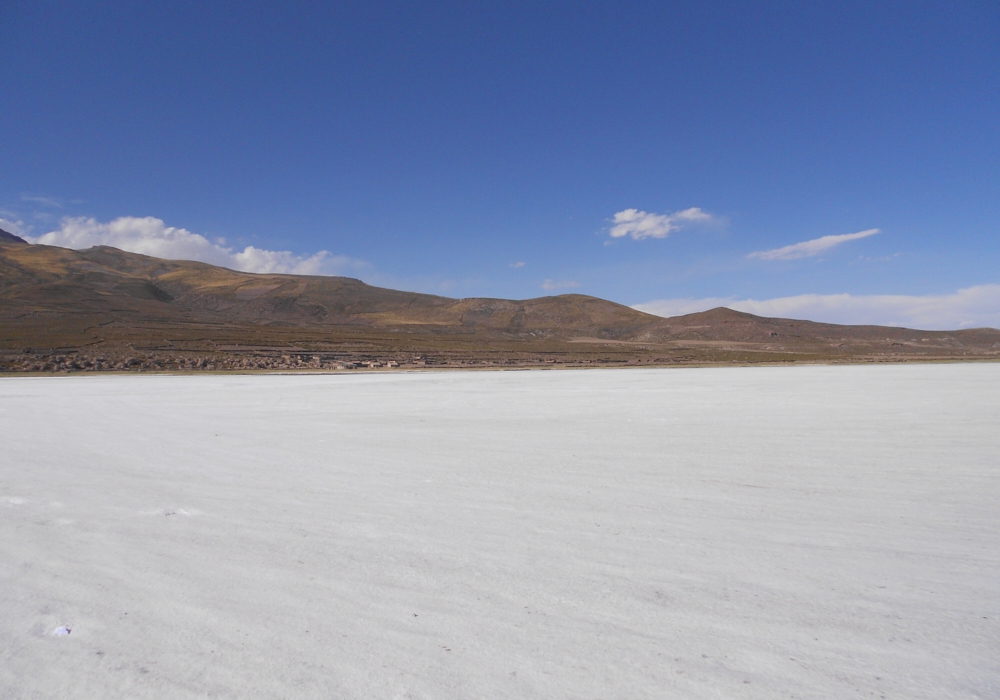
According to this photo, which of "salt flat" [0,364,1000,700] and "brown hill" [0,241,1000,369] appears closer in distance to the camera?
"salt flat" [0,364,1000,700]

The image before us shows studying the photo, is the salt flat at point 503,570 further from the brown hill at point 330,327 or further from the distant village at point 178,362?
the brown hill at point 330,327

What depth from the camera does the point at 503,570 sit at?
344 cm

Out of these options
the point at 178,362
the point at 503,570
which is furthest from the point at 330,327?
the point at 503,570

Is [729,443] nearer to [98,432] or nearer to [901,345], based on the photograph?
[98,432]

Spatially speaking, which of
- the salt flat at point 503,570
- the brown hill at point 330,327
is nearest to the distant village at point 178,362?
the brown hill at point 330,327

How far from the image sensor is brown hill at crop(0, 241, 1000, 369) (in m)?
46.2

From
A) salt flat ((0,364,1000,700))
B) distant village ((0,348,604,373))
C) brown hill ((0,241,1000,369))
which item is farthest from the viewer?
brown hill ((0,241,1000,369))

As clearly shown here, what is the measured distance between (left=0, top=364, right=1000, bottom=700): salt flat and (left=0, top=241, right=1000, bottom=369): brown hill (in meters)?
33.8

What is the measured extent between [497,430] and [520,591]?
605cm

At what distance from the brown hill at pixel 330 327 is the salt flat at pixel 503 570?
33840 millimetres

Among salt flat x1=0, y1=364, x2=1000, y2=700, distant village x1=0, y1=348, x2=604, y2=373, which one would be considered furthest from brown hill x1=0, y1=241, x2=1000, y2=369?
salt flat x1=0, y1=364, x2=1000, y2=700

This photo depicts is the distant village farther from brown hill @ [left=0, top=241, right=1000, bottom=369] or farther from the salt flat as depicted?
the salt flat

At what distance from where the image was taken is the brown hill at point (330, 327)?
152 ft

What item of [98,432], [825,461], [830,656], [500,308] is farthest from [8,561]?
[500,308]
